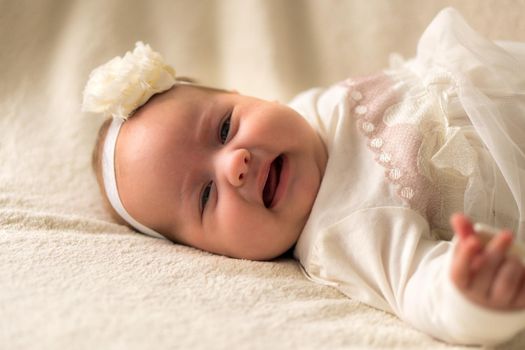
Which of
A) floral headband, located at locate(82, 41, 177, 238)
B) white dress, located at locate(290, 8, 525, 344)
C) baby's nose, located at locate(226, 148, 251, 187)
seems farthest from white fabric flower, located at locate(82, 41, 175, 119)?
white dress, located at locate(290, 8, 525, 344)

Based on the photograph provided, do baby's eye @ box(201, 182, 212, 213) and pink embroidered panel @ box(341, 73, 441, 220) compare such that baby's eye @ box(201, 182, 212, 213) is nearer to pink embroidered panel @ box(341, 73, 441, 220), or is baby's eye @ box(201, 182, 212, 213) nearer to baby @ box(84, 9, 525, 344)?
baby @ box(84, 9, 525, 344)

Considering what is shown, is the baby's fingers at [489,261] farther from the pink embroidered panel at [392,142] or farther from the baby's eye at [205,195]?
the baby's eye at [205,195]

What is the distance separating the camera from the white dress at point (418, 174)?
1.02m

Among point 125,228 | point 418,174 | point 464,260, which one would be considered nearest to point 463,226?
point 464,260

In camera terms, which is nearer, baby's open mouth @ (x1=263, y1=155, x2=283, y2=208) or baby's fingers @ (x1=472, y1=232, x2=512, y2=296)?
baby's fingers @ (x1=472, y1=232, x2=512, y2=296)

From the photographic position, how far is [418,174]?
1094mm

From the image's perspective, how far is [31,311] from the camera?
0.88 metres

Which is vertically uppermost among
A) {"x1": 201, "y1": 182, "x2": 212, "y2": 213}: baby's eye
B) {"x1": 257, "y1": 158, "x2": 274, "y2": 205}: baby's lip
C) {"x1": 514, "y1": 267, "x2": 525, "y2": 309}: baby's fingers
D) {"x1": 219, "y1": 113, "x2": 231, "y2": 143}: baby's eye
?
{"x1": 219, "y1": 113, "x2": 231, "y2": 143}: baby's eye

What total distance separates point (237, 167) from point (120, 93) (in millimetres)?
333

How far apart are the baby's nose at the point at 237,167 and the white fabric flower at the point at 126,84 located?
0.92 feet

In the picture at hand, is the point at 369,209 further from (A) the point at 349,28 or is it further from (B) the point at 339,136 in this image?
(A) the point at 349,28

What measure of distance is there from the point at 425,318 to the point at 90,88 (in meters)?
0.85

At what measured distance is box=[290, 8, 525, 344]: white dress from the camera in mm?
1021

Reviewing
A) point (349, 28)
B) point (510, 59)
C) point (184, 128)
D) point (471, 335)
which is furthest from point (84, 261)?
point (349, 28)
